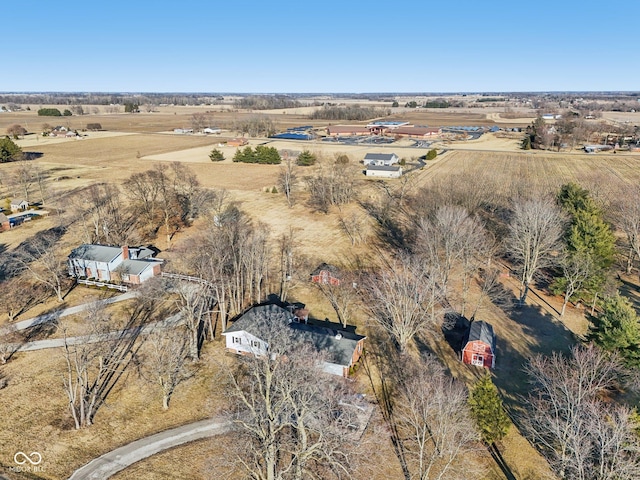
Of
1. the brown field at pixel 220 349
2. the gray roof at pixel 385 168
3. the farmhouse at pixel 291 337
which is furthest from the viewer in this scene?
the gray roof at pixel 385 168

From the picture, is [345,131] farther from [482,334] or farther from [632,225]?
[482,334]

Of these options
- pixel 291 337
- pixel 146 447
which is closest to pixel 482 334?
pixel 291 337

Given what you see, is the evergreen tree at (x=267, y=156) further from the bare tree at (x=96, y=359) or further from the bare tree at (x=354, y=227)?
the bare tree at (x=96, y=359)

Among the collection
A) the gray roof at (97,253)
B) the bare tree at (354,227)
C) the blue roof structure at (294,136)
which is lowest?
the bare tree at (354,227)

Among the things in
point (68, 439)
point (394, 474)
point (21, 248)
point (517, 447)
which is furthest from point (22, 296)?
point (517, 447)

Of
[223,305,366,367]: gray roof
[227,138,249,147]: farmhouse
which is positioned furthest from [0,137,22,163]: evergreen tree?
[223,305,366,367]: gray roof

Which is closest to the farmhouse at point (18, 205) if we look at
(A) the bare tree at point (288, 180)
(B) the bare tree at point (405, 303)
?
(A) the bare tree at point (288, 180)

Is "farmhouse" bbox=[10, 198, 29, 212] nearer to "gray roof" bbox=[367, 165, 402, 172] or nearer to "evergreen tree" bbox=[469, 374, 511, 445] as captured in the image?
"gray roof" bbox=[367, 165, 402, 172]

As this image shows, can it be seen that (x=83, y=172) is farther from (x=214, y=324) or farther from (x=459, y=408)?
(x=459, y=408)
